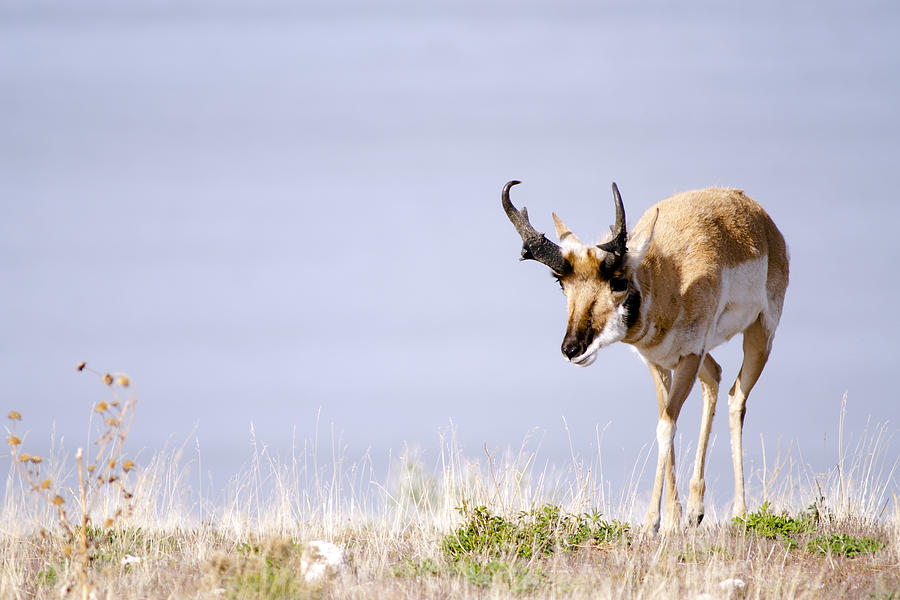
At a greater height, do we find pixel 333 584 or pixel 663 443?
pixel 663 443

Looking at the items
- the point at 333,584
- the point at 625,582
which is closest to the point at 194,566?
the point at 333,584

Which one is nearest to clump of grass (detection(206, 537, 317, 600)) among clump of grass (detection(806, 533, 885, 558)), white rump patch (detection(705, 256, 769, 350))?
clump of grass (detection(806, 533, 885, 558))

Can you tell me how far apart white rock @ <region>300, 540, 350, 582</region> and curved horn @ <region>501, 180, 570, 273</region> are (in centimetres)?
331

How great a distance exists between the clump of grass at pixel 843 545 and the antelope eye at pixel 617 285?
2793 mm

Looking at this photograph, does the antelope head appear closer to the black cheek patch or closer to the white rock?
the black cheek patch

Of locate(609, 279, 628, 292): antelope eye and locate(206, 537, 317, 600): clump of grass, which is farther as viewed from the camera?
locate(609, 279, 628, 292): antelope eye

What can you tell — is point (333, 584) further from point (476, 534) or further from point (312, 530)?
point (312, 530)

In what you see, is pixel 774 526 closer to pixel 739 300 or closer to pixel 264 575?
pixel 739 300

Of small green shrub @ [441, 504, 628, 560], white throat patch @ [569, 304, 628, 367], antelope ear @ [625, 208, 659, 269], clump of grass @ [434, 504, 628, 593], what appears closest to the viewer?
clump of grass @ [434, 504, 628, 593]

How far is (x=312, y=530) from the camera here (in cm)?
939

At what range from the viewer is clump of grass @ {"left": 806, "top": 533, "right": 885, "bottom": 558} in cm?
807

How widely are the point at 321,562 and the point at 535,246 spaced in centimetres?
356

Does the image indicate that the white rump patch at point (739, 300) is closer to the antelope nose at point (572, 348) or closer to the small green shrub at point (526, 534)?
the antelope nose at point (572, 348)

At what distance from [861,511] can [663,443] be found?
8.20ft
